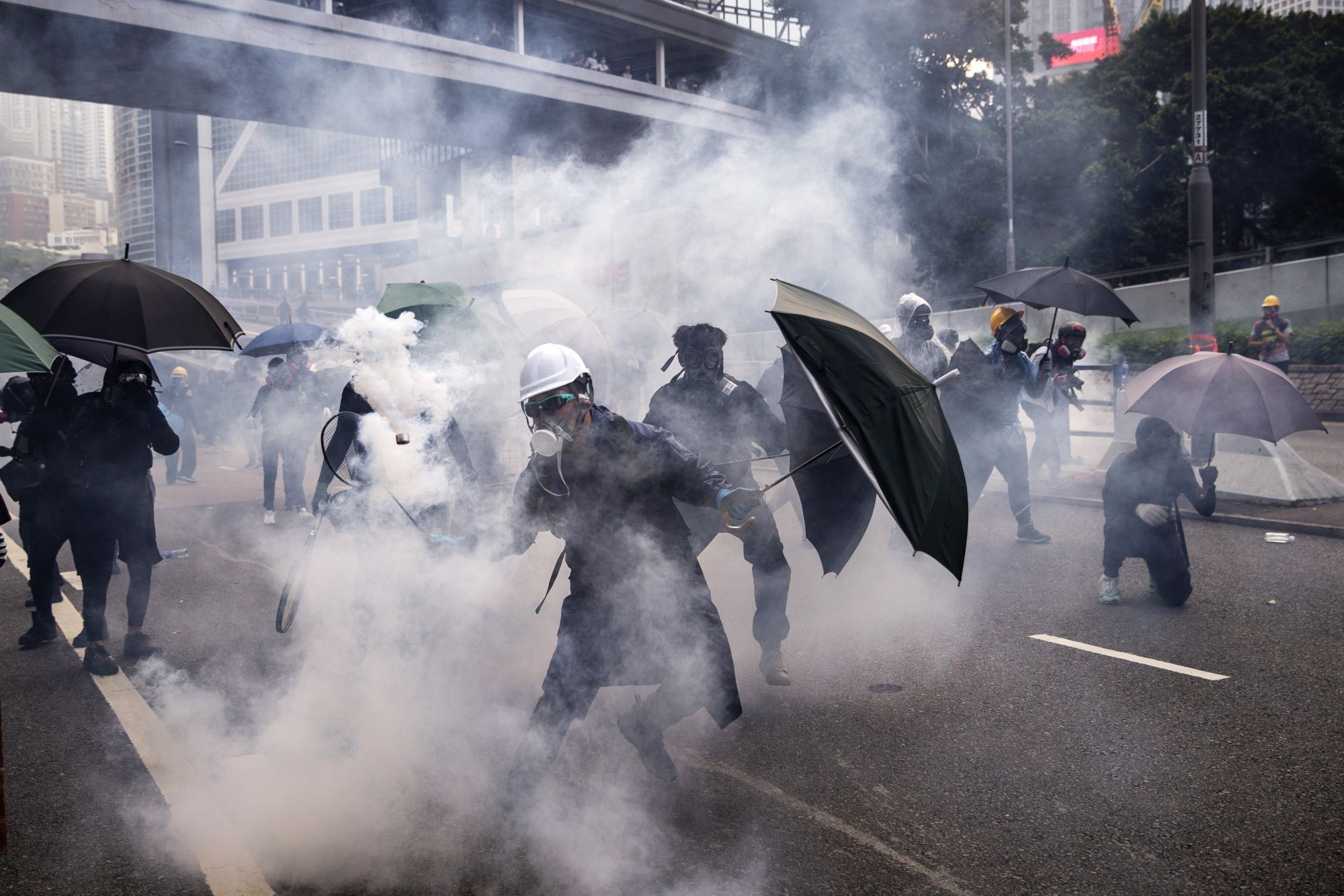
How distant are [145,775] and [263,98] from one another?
23.8 meters

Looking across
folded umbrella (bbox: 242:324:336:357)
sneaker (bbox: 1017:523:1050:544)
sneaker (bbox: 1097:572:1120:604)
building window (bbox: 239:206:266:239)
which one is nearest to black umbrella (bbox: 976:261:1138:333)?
sneaker (bbox: 1017:523:1050:544)

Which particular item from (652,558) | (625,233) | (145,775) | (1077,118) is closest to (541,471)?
(652,558)

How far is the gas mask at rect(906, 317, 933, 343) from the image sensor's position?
653cm

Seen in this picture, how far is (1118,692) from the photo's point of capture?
4137 millimetres

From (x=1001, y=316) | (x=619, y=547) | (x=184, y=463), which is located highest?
(x=1001, y=316)

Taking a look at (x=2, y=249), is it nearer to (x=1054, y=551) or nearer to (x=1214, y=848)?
(x=1054, y=551)

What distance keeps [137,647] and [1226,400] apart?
17.6 ft

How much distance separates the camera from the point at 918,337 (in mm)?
6590

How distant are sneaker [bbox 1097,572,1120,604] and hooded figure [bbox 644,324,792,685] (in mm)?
1894

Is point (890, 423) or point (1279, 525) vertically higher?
point (890, 423)

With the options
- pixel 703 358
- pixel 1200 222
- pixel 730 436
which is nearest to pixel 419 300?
pixel 703 358

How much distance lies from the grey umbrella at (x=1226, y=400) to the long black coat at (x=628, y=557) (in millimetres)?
2871

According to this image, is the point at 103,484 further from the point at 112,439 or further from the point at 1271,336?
the point at 1271,336

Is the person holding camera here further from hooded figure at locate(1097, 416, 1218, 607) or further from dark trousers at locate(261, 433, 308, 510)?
dark trousers at locate(261, 433, 308, 510)
